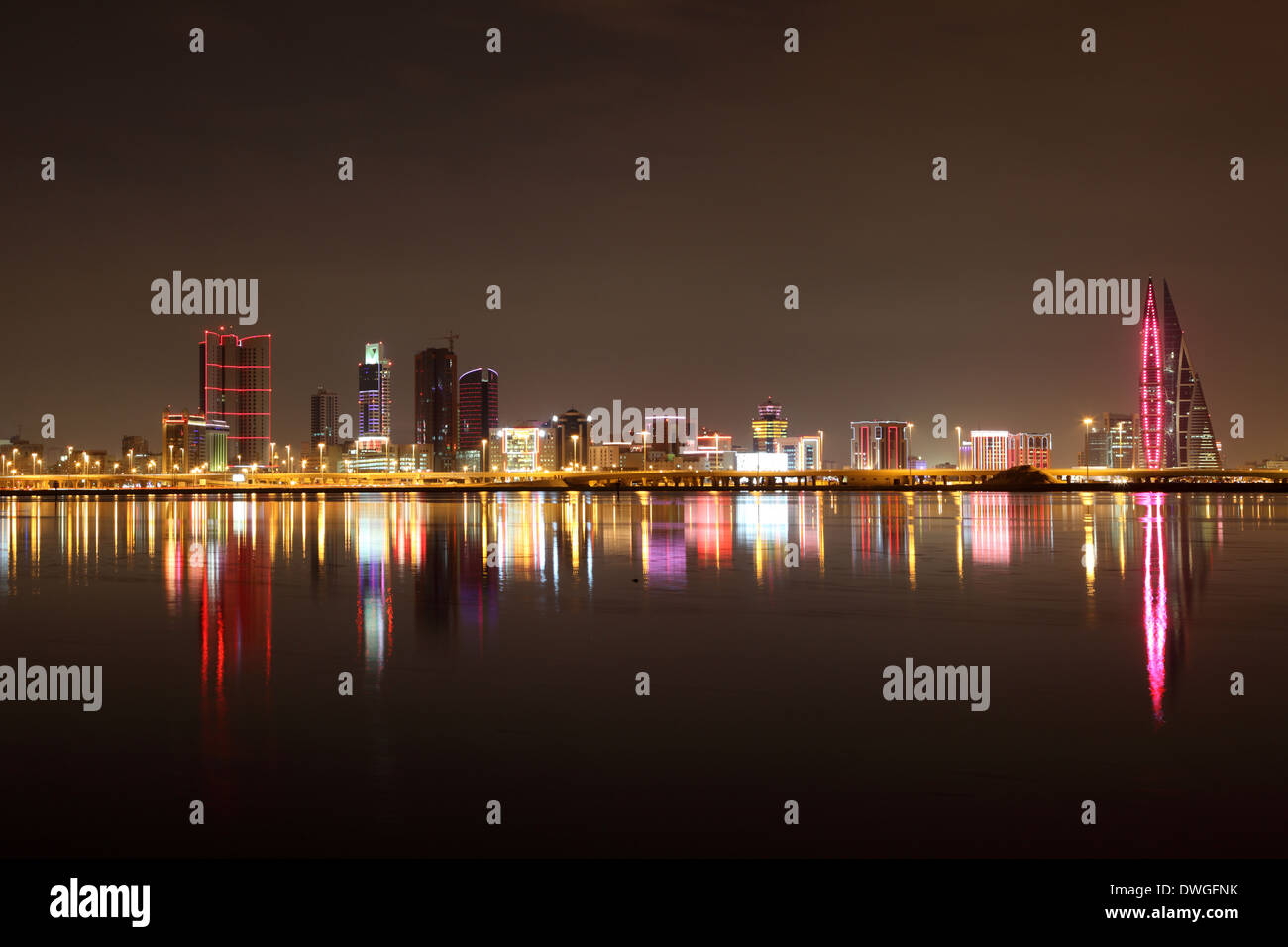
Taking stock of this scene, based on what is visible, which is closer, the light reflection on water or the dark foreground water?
the dark foreground water

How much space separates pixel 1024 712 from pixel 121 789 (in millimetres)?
9487

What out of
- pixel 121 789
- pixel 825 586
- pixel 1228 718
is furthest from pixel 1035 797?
pixel 825 586

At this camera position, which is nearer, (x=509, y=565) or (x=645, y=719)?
(x=645, y=719)

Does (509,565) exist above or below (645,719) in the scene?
above

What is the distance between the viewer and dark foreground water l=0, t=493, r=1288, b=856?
8.03 m

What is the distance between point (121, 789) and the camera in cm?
897

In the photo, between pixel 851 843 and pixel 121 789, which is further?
pixel 121 789

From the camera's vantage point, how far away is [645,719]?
37.3ft

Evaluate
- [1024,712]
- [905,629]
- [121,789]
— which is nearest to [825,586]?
[905,629]

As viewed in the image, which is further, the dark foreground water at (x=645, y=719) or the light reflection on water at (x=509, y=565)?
the light reflection on water at (x=509, y=565)

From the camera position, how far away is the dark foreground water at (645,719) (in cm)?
803
